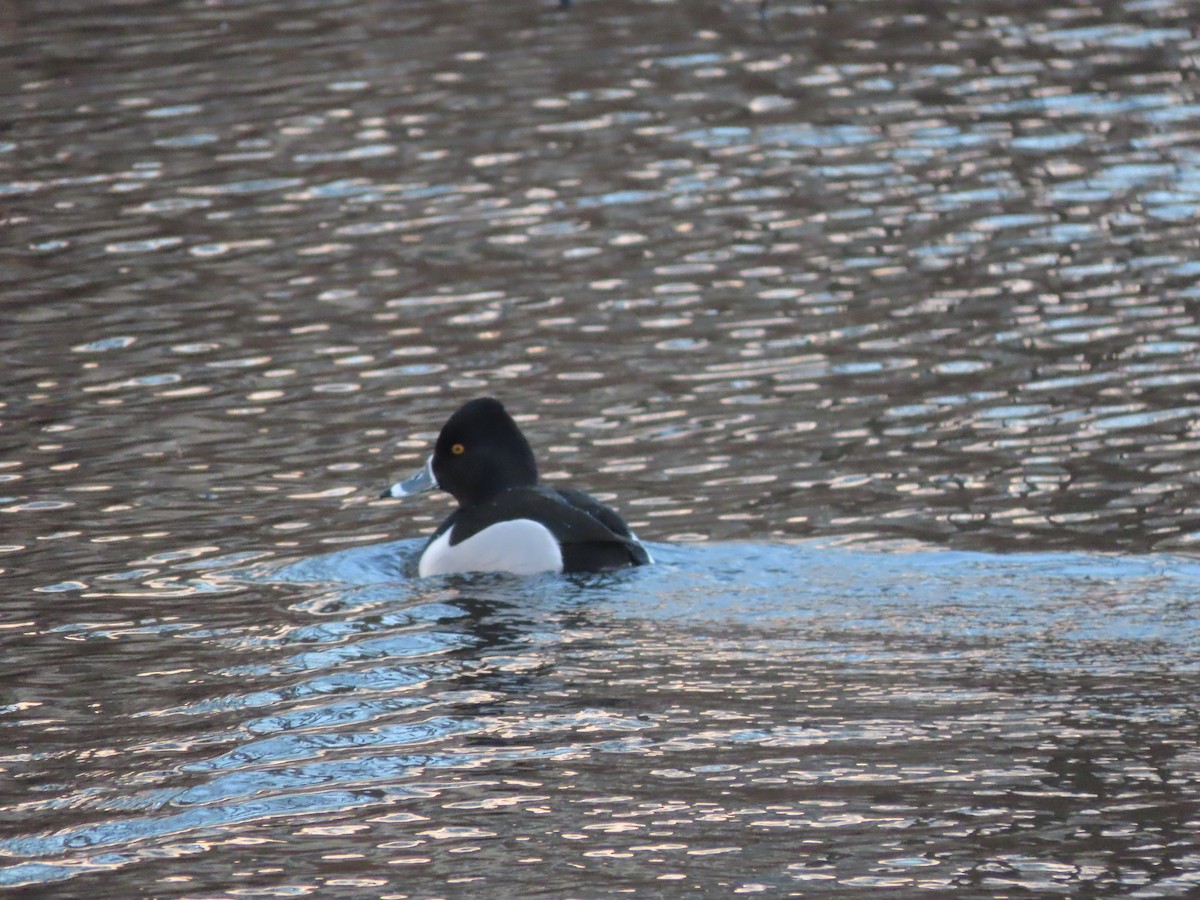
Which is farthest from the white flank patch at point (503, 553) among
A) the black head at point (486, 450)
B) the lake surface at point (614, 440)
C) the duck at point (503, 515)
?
the black head at point (486, 450)

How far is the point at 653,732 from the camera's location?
7.82m

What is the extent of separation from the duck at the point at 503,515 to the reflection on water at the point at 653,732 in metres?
0.17

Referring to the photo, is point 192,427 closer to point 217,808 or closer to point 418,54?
point 217,808

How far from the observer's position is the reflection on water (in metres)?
6.63

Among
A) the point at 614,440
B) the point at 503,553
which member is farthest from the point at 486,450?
the point at 614,440

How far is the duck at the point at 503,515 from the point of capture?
1040 centimetres

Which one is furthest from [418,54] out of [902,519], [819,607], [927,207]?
[819,607]

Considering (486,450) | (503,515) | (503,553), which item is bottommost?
(503,553)

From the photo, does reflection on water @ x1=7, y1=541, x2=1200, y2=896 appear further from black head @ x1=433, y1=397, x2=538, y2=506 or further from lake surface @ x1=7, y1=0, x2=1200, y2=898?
black head @ x1=433, y1=397, x2=538, y2=506

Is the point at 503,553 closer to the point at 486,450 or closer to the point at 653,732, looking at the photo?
the point at 486,450

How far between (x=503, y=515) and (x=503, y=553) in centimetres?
20

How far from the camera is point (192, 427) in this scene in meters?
13.1

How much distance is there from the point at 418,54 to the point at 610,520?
1301cm

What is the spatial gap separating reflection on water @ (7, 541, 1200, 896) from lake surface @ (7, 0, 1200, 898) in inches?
1.1
